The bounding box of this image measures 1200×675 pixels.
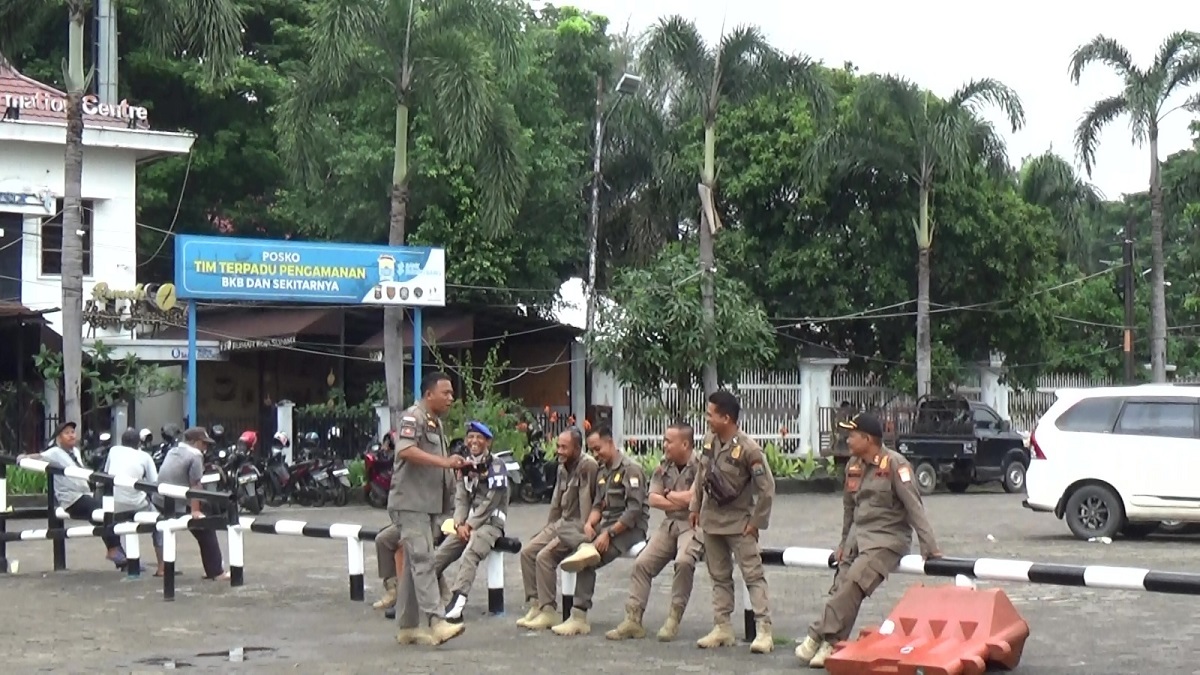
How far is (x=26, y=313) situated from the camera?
27.7m

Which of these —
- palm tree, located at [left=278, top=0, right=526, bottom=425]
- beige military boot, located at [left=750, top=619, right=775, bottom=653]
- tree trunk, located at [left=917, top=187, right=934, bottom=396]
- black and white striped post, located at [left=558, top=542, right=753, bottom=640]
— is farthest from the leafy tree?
beige military boot, located at [left=750, top=619, right=775, bottom=653]

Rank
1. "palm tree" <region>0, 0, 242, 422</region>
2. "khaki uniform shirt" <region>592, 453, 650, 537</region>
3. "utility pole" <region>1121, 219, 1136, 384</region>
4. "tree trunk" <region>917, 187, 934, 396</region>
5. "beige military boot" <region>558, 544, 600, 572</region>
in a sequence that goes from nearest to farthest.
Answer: "beige military boot" <region>558, 544, 600, 572</region> < "khaki uniform shirt" <region>592, 453, 650, 537</region> < "palm tree" <region>0, 0, 242, 422</region> < "tree trunk" <region>917, 187, 934, 396</region> < "utility pole" <region>1121, 219, 1136, 384</region>

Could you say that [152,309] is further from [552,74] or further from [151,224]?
[552,74]

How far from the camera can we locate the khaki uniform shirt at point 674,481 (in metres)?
11.1

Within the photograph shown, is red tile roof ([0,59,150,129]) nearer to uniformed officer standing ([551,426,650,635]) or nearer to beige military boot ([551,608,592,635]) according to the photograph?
uniformed officer standing ([551,426,650,635])

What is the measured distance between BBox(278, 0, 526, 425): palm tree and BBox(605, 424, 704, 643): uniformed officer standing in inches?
610

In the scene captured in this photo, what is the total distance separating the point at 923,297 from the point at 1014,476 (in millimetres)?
4814

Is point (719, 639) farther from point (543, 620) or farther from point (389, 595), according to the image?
point (389, 595)

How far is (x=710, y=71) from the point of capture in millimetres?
30188

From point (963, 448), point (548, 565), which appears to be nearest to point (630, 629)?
point (548, 565)

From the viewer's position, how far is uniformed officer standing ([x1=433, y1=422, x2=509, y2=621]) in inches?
457

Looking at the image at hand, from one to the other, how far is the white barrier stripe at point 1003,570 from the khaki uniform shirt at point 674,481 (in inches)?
88.6

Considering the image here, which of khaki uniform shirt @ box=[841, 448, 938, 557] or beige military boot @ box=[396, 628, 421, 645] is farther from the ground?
khaki uniform shirt @ box=[841, 448, 938, 557]

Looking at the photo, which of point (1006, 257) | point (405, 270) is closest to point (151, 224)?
point (405, 270)
